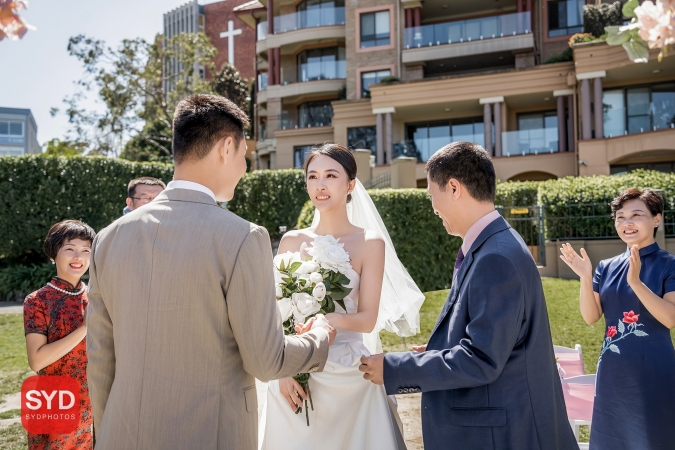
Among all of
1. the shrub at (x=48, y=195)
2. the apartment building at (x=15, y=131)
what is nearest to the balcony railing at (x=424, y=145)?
the shrub at (x=48, y=195)

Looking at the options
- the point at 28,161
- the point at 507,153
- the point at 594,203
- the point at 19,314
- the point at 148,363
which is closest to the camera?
the point at 148,363

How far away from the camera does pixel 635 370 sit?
3.71m

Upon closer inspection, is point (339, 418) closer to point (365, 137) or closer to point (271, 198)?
point (271, 198)

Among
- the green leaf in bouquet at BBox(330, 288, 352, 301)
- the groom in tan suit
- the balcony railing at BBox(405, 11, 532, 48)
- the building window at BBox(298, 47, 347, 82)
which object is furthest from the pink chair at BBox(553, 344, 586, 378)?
the building window at BBox(298, 47, 347, 82)

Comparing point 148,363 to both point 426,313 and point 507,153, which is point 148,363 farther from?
point 507,153

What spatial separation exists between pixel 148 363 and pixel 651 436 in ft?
10.4

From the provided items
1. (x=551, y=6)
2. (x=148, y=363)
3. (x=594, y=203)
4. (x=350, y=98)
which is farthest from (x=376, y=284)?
(x=551, y=6)

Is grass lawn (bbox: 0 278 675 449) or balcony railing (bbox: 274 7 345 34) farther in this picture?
balcony railing (bbox: 274 7 345 34)

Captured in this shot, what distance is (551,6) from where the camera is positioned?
95.9 ft

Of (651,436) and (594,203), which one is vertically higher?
(594,203)

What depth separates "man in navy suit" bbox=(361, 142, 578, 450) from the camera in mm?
2299

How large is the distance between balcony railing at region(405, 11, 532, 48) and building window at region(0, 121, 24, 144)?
2766 inches

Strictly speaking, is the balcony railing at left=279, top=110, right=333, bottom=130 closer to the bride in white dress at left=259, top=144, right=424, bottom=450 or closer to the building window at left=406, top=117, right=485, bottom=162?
the building window at left=406, top=117, right=485, bottom=162

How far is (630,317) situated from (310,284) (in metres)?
2.24
